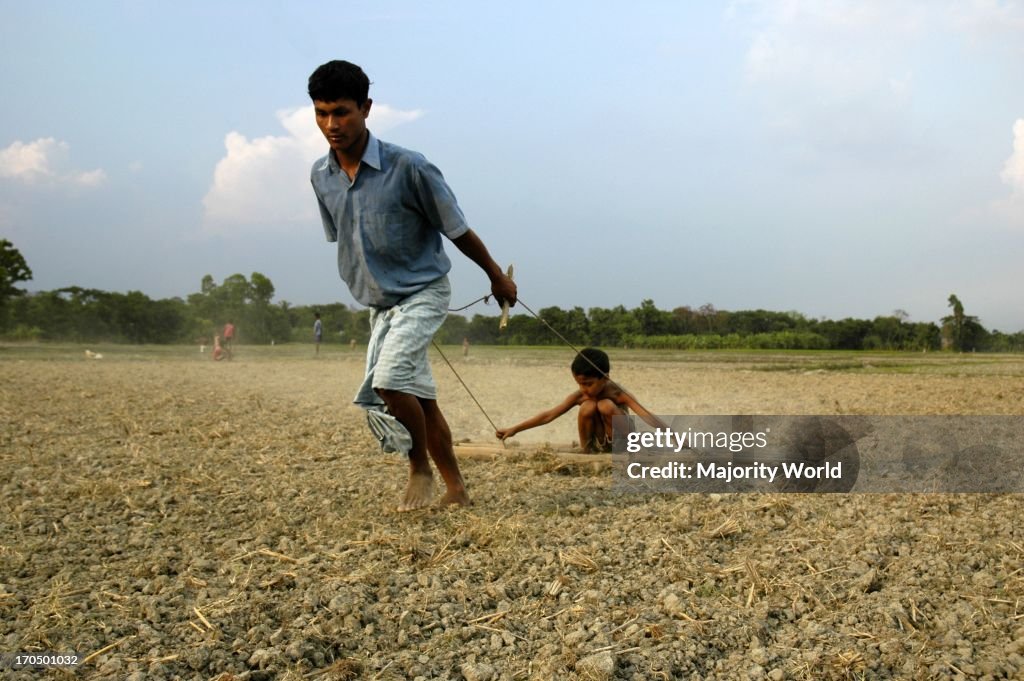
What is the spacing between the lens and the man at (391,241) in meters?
3.81

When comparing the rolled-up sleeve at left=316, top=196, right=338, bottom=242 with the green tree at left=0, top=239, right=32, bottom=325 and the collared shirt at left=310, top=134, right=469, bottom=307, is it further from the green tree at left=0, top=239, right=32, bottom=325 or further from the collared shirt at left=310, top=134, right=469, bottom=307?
the green tree at left=0, top=239, right=32, bottom=325

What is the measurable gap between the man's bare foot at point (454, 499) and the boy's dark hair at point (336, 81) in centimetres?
192

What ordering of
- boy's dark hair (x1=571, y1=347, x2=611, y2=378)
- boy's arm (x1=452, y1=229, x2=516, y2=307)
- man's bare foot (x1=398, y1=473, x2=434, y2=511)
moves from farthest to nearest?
boy's dark hair (x1=571, y1=347, x2=611, y2=378), man's bare foot (x1=398, y1=473, x2=434, y2=511), boy's arm (x1=452, y1=229, x2=516, y2=307)

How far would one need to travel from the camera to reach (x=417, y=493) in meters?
4.12

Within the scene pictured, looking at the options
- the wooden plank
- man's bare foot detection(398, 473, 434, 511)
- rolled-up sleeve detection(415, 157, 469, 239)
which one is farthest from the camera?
the wooden plank

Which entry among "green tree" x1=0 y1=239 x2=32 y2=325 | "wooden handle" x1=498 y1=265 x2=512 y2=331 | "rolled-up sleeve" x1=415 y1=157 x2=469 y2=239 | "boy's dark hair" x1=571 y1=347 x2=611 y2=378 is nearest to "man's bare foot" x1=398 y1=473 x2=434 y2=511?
"wooden handle" x1=498 y1=265 x2=512 y2=331

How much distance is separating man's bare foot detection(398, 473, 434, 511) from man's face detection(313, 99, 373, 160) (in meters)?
1.53

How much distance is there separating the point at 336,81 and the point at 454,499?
2.02 meters

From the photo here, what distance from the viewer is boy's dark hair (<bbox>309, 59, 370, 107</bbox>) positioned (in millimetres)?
3727

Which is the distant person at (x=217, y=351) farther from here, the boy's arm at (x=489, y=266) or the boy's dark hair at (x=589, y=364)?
the boy's arm at (x=489, y=266)

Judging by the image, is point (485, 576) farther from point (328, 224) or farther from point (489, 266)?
point (328, 224)

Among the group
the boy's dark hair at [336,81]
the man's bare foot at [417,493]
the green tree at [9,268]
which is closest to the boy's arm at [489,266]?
the boy's dark hair at [336,81]

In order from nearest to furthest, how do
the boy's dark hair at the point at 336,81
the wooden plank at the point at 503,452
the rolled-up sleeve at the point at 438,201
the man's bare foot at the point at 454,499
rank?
the boy's dark hair at the point at 336,81 → the rolled-up sleeve at the point at 438,201 → the man's bare foot at the point at 454,499 → the wooden plank at the point at 503,452

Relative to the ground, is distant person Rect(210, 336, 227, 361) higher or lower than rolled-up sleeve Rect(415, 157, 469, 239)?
lower
